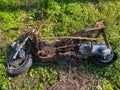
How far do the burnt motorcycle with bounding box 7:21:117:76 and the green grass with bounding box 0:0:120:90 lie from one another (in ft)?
0.58

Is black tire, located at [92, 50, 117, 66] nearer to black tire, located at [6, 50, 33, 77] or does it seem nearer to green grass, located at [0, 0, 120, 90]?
green grass, located at [0, 0, 120, 90]

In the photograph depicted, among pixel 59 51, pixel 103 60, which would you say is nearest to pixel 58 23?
pixel 59 51

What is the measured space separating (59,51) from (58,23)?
1.05 metres

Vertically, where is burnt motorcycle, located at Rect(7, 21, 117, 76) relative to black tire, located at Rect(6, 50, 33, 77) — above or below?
above

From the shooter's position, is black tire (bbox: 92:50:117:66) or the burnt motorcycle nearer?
the burnt motorcycle

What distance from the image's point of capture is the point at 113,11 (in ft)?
27.6

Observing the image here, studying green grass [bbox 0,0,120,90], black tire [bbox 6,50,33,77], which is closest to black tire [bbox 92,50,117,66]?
green grass [bbox 0,0,120,90]

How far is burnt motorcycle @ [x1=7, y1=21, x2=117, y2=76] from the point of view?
7.14 metres

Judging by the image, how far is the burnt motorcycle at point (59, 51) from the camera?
714 centimetres

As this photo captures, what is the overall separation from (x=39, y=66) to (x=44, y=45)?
463 mm

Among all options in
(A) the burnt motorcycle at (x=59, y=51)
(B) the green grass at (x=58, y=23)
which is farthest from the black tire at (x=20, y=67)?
(B) the green grass at (x=58, y=23)

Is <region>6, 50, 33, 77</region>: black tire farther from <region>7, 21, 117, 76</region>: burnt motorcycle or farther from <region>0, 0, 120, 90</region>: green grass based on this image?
<region>0, 0, 120, 90</region>: green grass

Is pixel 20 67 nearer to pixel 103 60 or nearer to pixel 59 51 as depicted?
pixel 59 51

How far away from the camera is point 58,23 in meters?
8.16
